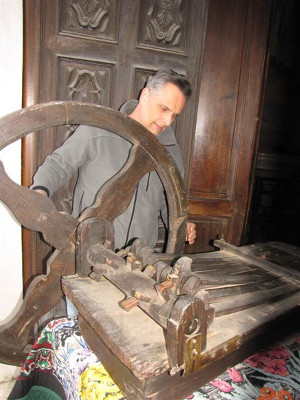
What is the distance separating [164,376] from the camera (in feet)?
2.54

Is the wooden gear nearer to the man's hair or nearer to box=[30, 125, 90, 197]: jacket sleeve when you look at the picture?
box=[30, 125, 90, 197]: jacket sleeve

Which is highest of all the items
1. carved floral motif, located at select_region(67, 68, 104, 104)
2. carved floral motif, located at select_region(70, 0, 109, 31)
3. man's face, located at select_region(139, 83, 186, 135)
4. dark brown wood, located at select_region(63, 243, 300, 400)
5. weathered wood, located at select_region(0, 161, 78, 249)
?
carved floral motif, located at select_region(70, 0, 109, 31)

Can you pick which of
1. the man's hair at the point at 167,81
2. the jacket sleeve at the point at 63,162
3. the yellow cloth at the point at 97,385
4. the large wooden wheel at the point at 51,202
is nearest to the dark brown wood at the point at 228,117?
the man's hair at the point at 167,81

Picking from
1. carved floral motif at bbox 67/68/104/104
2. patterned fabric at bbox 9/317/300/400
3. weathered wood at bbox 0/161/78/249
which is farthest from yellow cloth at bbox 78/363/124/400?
carved floral motif at bbox 67/68/104/104

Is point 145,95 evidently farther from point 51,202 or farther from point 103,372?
point 103,372

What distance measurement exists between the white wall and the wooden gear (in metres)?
0.96

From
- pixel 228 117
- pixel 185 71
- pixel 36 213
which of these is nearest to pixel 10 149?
pixel 36 213

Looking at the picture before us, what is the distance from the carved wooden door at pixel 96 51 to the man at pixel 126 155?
0.29 m

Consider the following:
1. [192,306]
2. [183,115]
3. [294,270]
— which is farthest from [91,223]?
[183,115]

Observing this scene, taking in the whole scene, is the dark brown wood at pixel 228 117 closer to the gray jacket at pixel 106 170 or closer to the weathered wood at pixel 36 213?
the gray jacket at pixel 106 170

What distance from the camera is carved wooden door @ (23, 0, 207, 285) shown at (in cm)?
166

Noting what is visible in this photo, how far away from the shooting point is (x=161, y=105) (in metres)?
1.52

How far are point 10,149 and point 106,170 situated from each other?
2.14 feet

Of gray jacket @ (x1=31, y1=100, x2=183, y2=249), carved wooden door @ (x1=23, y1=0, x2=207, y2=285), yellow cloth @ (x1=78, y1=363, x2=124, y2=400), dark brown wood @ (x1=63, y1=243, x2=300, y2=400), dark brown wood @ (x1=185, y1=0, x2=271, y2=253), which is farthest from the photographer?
dark brown wood @ (x1=185, y1=0, x2=271, y2=253)
